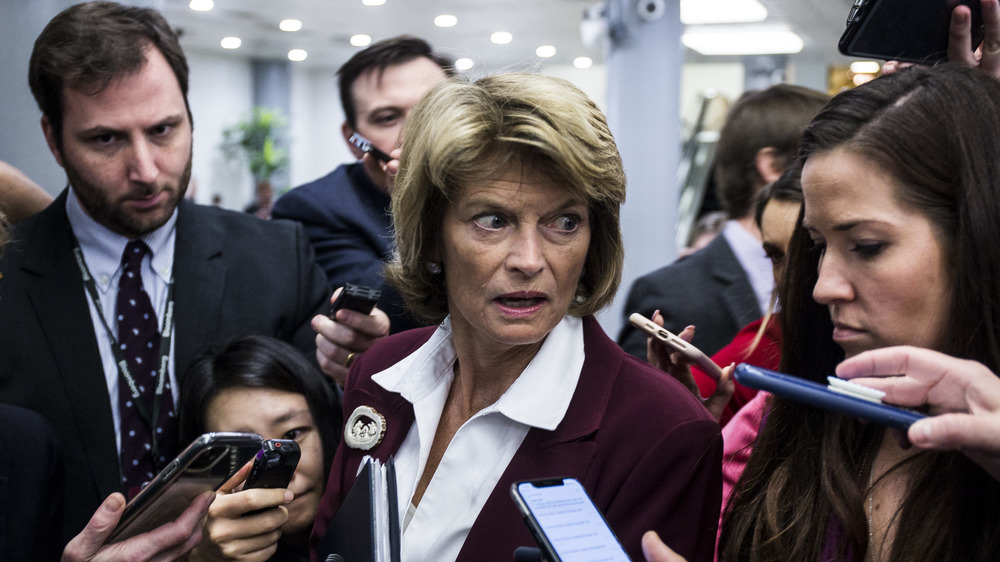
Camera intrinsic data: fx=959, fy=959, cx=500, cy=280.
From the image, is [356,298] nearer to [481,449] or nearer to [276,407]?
[276,407]

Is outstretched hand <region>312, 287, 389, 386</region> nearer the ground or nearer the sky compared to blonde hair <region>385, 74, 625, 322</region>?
nearer the ground

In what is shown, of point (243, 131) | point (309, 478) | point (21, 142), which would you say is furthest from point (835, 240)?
point (243, 131)

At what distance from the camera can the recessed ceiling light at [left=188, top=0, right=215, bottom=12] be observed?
13.3 m

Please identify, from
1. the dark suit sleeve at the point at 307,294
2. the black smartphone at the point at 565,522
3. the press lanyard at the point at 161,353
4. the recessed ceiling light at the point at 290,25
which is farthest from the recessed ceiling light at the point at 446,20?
the black smartphone at the point at 565,522

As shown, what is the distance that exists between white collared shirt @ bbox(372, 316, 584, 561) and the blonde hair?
141 mm

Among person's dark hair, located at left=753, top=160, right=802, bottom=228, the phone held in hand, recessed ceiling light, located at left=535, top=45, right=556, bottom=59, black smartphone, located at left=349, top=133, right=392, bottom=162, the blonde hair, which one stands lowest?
recessed ceiling light, located at left=535, top=45, right=556, bottom=59

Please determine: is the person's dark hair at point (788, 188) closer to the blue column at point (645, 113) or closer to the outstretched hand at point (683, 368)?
the outstretched hand at point (683, 368)

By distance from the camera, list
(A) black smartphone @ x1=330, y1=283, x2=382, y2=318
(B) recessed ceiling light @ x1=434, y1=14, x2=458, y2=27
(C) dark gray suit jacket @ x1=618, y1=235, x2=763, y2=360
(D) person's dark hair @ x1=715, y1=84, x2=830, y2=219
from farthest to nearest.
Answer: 1. (B) recessed ceiling light @ x1=434, y1=14, x2=458, y2=27
2. (D) person's dark hair @ x1=715, y1=84, x2=830, y2=219
3. (C) dark gray suit jacket @ x1=618, y1=235, x2=763, y2=360
4. (A) black smartphone @ x1=330, y1=283, x2=382, y2=318

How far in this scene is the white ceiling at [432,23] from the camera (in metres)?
12.9

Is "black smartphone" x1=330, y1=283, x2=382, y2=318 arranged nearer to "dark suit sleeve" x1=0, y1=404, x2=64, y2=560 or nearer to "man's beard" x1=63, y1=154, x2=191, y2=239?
"man's beard" x1=63, y1=154, x2=191, y2=239

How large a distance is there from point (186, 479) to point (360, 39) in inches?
605

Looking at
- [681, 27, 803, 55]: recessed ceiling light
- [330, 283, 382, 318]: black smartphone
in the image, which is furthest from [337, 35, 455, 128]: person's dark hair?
[681, 27, 803, 55]: recessed ceiling light

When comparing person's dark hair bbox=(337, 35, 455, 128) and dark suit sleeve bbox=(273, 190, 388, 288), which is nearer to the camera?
dark suit sleeve bbox=(273, 190, 388, 288)

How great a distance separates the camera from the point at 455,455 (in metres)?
1.77
